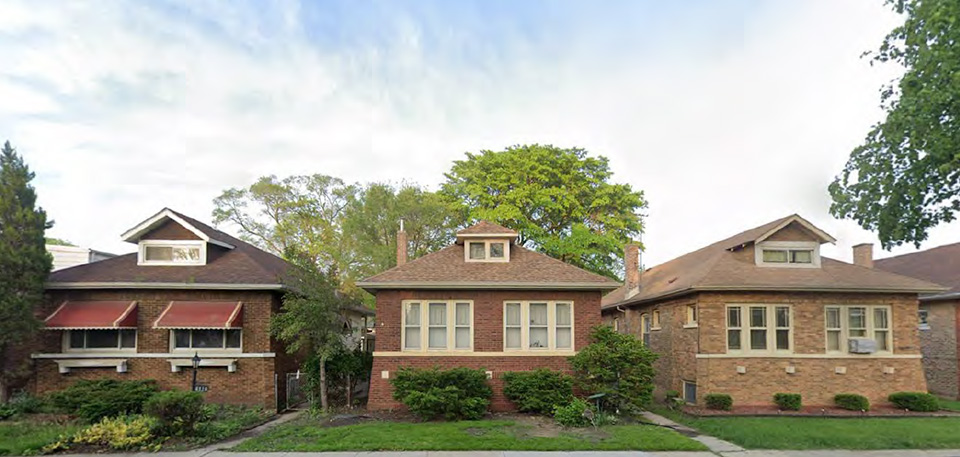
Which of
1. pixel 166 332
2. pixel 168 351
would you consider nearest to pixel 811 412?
pixel 168 351

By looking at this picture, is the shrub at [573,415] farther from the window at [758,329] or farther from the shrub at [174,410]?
the shrub at [174,410]

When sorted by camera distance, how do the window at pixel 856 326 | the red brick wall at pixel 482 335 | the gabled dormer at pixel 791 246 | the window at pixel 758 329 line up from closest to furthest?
the red brick wall at pixel 482 335 → the window at pixel 758 329 → the window at pixel 856 326 → the gabled dormer at pixel 791 246

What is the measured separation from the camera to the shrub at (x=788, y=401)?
51.5ft

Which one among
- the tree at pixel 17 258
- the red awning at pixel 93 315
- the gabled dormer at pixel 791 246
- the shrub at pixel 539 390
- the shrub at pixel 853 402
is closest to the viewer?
the tree at pixel 17 258

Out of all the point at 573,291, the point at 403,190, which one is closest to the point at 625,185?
the point at 403,190

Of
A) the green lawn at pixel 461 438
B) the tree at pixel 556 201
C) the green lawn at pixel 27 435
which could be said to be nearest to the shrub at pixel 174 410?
the green lawn at pixel 461 438

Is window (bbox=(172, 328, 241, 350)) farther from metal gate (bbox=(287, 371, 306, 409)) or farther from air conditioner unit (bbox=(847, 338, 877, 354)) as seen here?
air conditioner unit (bbox=(847, 338, 877, 354))

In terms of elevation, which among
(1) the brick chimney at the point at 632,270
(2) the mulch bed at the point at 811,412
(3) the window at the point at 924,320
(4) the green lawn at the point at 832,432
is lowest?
(2) the mulch bed at the point at 811,412

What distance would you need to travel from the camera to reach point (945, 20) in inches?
418

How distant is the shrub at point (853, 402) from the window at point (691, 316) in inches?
174

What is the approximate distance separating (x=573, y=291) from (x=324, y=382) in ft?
25.5

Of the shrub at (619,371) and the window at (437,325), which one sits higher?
the window at (437,325)

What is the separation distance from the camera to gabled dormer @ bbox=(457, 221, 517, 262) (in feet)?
57.0

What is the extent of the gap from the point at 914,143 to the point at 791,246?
679 cm
